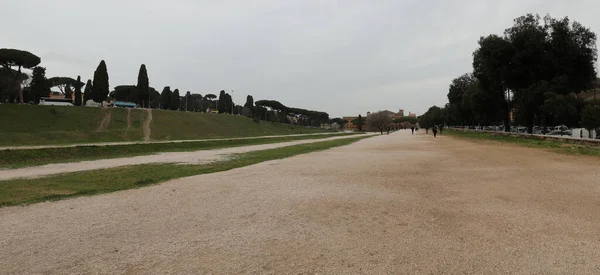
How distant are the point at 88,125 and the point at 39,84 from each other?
35.2 meters

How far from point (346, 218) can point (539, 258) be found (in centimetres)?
289

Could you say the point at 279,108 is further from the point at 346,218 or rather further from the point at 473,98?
the point at 346,218

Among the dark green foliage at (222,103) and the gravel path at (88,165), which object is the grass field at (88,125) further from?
the dark green foliage at (222,103)

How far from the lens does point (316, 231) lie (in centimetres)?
528

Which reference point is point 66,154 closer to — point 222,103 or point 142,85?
point 142,85

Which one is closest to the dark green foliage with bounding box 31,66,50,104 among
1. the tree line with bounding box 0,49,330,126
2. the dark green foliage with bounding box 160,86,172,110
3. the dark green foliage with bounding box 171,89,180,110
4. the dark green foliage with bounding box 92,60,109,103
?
the tree line with bounding box 0,49,330,126

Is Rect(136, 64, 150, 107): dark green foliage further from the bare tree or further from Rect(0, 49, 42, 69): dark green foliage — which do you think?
the bare tree

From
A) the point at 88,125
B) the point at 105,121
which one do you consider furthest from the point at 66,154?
the point at 105,121

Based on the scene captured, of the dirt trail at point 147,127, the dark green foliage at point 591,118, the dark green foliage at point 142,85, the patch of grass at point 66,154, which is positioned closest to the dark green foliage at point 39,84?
the dark green foliage at point 142,85

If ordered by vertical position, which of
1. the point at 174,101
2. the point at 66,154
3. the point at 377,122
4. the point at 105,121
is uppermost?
the point at 174,101

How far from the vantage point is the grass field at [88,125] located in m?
40.1

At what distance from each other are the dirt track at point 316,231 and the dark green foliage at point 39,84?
86.3 meters

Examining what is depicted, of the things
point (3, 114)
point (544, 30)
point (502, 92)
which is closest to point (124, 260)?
point (544, 30)

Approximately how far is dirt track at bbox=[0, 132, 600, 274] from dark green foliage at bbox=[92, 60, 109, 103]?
75.1 metres
